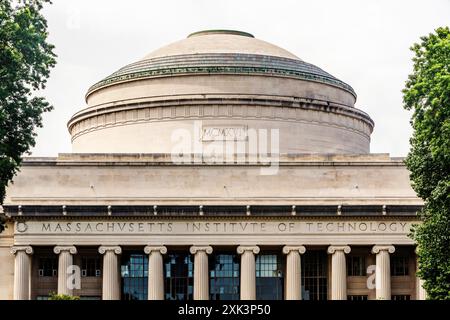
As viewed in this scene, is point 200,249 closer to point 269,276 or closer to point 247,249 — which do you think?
point 247,249

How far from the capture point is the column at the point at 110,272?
2746 inches

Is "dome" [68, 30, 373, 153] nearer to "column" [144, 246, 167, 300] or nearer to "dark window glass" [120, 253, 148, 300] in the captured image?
"dark window glass" [120, 253, 148, 300]

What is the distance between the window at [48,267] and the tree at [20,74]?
81.2ft

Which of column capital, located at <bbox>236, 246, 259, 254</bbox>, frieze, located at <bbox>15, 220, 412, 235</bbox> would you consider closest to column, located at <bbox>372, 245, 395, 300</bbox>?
frieze, located at <bbox>15, 220, 412, 235</bbox>

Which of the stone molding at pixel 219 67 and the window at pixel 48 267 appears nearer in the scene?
the window at pixel 48 267

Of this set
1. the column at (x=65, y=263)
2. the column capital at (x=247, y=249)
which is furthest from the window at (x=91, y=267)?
the column capital at (x=247, y=249)

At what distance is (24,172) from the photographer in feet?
239

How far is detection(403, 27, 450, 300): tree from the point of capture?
5025 cm

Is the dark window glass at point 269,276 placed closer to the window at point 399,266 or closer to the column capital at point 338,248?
the column capital at point 338,248

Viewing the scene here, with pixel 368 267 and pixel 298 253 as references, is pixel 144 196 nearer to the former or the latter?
pixel 298 253

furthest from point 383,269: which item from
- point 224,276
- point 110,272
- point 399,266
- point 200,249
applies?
point 110,272

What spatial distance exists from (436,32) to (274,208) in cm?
2152
